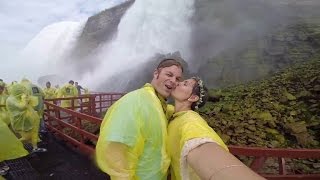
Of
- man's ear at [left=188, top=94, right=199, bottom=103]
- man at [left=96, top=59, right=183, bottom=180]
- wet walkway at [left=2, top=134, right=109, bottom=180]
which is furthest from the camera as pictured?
wet walkway at [left=2, top=134, right=109, bottom=180]

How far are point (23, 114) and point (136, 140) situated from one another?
5377mm

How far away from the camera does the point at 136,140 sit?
1.92 metres

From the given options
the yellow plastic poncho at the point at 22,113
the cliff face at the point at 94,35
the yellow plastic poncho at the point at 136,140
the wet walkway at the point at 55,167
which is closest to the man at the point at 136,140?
the yellow plastic poncho at the point at 136,140

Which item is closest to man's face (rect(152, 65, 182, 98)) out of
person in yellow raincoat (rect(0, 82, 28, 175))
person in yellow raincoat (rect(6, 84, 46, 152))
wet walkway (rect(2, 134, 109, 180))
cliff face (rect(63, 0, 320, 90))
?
person in yellow raincoat (rect(0, 82, 28, 175))

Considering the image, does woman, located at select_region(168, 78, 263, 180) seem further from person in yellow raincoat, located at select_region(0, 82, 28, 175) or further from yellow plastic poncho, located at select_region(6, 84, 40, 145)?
yellow plastic poncho, located at select_region(6, 84, 40, 145)

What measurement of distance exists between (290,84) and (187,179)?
35.3 ft

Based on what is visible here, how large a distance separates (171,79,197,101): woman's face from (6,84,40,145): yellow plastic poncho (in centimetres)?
515

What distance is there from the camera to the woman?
1.21m

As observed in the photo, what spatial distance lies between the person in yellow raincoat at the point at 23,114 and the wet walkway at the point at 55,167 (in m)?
0.45

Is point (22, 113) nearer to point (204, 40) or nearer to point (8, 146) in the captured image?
point (8, 146)

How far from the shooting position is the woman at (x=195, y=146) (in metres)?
1.21

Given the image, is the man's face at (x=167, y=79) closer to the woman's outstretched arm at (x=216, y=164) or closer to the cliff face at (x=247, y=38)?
the woman's outstretched arm at (x=216, y=164)

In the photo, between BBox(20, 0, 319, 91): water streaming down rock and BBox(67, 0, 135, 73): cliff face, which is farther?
BBox(67, 0, 135, 73): cliff face

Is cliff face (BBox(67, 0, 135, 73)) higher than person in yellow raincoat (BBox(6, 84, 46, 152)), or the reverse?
cliff face (BBox(67, 0, 135, 73))
